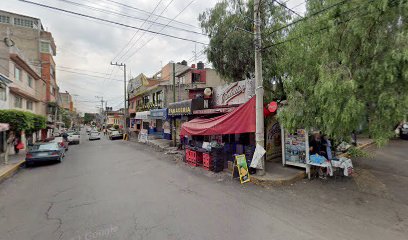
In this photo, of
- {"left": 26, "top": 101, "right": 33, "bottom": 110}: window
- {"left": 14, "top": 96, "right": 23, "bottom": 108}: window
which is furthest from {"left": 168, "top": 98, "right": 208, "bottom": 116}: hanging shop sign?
{"left": 26, "top": 101, "right": 33, "bottom": 110}: window

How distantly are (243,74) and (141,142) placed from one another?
16.7 m

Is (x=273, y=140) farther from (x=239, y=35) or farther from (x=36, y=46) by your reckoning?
(x=36, y=46)

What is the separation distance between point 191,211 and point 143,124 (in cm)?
3014

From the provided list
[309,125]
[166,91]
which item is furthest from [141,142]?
[309,125]

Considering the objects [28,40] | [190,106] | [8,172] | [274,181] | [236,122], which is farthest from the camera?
[28,40]

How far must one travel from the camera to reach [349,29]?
226 inches

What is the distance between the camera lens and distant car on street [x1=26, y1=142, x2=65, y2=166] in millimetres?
12289

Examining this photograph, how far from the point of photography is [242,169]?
8.42 metres

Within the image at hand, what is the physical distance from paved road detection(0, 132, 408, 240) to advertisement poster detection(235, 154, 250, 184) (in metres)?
0.46

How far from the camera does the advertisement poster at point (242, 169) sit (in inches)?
328

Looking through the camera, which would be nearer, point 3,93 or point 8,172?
point 8,172

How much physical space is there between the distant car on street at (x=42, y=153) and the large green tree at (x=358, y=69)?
45.1 feet

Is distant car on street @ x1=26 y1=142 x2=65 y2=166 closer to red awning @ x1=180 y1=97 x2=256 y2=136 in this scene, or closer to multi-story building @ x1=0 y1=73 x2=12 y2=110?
multi-story building @ x1=0 y1=73 x2=12 y2=110

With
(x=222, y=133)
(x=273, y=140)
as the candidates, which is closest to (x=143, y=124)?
(x=273, y=140)
